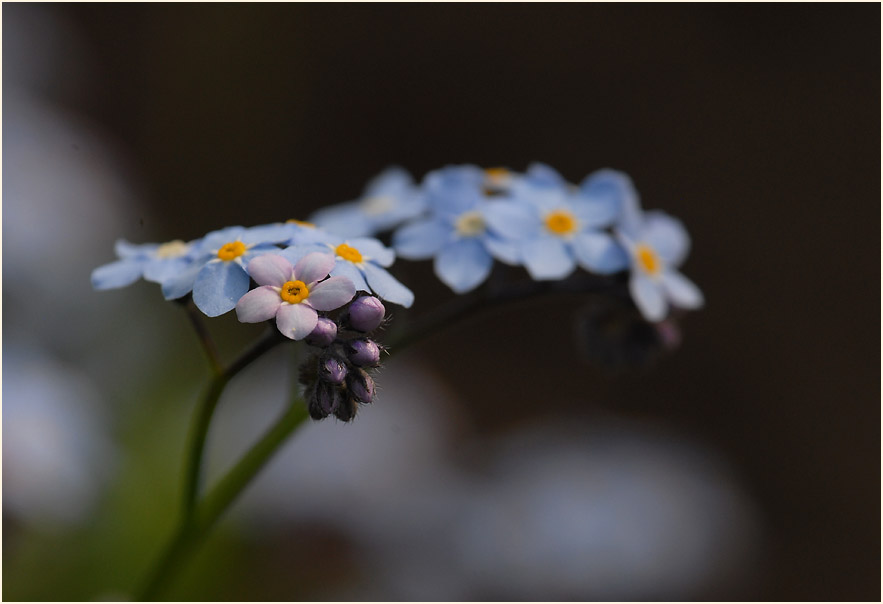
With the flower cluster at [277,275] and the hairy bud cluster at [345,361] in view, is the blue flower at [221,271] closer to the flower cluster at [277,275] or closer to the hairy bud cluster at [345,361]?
the flower cluster at [277,275]

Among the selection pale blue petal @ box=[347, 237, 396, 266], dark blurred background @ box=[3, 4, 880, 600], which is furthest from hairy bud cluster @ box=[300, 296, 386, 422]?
dark blurred background @ box=[3, 4, 880, 600]

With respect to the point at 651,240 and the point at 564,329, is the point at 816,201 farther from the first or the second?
the point at 651,240

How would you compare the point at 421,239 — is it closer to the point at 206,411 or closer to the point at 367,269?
the point at 367,269

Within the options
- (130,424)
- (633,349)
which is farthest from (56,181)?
(633,349)

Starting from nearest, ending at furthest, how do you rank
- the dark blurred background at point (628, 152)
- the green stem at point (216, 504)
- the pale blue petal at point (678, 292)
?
the green stem at point (216, 504) → the pale blue petal at point (678, 292) → the dark blurred background at point (628, 152)

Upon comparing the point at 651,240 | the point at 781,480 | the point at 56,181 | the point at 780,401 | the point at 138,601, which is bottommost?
the point at 781,480

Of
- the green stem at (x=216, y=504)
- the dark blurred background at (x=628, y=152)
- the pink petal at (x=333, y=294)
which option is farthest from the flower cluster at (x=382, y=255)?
the dark blurred background at (x=628, y=152)
